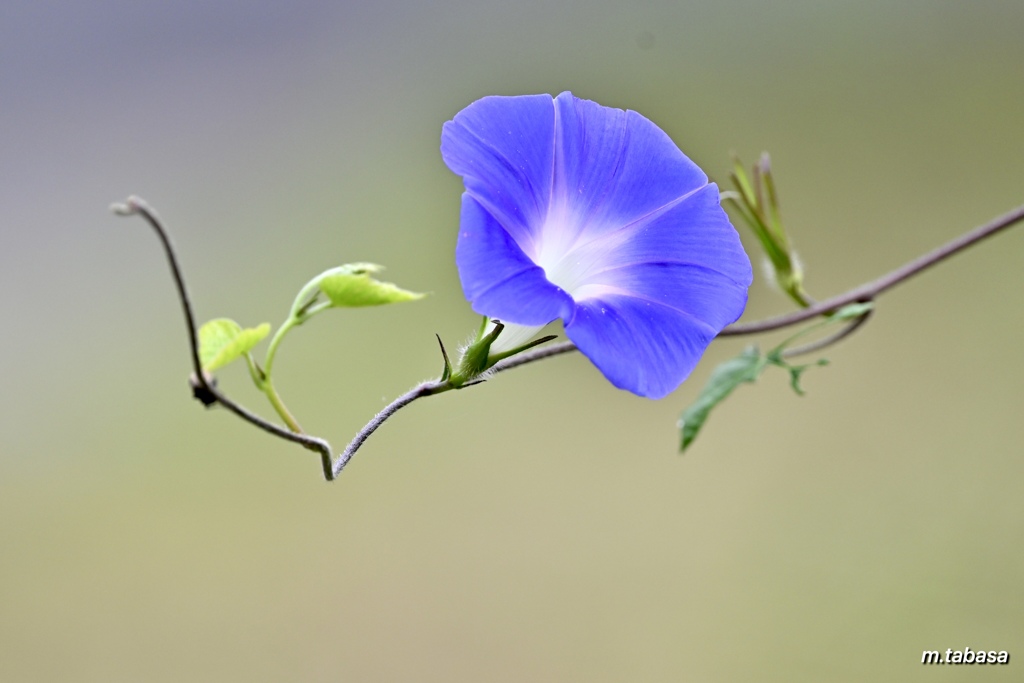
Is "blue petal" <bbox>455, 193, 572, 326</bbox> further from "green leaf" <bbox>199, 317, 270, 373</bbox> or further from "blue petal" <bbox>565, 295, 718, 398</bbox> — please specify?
"green leaf" <bbox>199, 317, 270, 373</bbox>

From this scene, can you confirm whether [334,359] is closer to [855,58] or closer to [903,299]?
[903,299]

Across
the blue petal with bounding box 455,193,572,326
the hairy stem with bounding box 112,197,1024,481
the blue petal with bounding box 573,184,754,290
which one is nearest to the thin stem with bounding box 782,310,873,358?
the hairy stem with bounding box 112,197,1024,481

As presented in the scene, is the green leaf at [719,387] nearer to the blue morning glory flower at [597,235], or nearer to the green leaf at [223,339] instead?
the blue morning glory flower at [597,235]

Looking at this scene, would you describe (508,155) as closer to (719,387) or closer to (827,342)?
(719,387)

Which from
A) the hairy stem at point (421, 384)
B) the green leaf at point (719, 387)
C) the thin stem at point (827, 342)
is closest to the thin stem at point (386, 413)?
the hairy stem at point (421, 384)

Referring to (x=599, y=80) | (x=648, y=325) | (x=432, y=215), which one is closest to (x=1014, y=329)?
(x=599, y=80)
